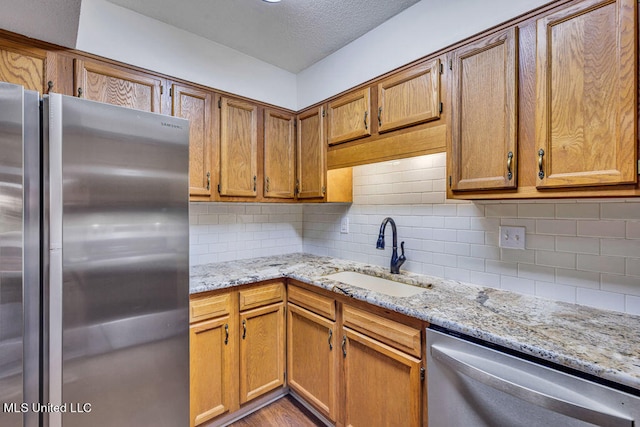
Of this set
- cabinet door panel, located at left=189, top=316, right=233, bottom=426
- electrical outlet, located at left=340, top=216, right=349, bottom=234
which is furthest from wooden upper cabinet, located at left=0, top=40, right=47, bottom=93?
electrical outlet, located at left=340, top=216, right=349, bottom=234

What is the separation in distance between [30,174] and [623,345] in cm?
207

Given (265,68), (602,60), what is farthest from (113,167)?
(602,60)

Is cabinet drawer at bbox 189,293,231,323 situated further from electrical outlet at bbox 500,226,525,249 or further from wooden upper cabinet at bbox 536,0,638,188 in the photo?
wooden upper cabinet at bbox 536,0,638,188

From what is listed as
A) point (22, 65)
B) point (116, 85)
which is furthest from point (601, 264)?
point (22, 65)

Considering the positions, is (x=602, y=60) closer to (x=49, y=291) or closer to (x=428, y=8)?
(x=428, y=8)

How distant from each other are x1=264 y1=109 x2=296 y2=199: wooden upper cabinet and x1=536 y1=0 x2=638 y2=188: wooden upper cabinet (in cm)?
167

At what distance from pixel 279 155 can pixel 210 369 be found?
1.55 m

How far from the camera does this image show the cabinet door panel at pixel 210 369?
1663 mm

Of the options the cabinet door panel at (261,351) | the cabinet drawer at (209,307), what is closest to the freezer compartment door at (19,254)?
the cabinet drawer at (209,307)

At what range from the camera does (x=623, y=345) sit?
37.7 inches

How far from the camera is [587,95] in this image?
1.08 m

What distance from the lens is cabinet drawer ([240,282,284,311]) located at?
1855 millimetres

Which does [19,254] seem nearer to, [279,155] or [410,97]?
[279,155]

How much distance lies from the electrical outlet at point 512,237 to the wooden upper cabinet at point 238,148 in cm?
161
